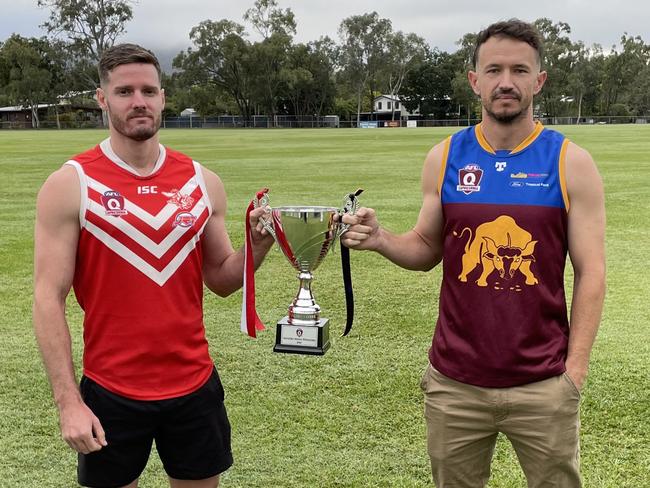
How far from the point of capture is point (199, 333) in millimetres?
2676

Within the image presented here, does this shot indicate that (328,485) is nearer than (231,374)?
Yes

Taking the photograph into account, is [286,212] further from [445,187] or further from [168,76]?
[168,76]

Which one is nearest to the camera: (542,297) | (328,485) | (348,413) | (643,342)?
(542,297)

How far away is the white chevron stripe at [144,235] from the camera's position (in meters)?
2.45

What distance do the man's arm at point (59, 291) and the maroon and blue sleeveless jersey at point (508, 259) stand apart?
1.32 meters

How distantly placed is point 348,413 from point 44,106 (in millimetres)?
96706

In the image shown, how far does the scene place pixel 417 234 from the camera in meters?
2.86

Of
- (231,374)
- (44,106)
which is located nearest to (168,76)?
(44,106)

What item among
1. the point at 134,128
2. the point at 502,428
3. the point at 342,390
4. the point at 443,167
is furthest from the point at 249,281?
the point at 342,390

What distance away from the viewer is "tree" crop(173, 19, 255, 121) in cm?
8019

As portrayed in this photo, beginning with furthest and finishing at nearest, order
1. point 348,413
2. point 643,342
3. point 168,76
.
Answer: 1. point 168,76
2. point 643,342
3. point 348,413

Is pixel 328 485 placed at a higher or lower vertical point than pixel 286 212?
lower

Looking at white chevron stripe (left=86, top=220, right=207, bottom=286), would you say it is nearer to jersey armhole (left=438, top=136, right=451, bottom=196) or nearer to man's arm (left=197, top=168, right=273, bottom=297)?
man's arm (left=197, top=168, right=273, bottom=297)

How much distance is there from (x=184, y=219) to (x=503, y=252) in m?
→ 1.14
